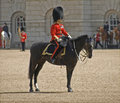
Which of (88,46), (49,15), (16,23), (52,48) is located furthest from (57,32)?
(16,23)

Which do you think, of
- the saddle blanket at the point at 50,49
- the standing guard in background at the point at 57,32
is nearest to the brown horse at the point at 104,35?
the standing guard in background at the point at 57,32

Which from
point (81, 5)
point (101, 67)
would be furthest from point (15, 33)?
point (101, 67)

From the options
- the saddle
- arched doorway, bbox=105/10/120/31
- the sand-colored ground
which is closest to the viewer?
the sand-colored ground

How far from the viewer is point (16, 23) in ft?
136

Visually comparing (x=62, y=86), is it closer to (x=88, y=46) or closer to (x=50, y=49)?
(x=50, y=49)

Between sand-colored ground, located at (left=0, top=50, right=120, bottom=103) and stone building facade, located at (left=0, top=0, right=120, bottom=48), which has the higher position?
stone building facade, located at (left=0, top=0, right=120, bottom=48)

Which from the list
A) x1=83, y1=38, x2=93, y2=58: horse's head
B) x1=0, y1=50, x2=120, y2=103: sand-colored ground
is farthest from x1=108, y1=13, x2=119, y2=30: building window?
x1=83, y1=38, x2=93, y2=58: horse's head

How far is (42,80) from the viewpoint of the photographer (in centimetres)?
1509

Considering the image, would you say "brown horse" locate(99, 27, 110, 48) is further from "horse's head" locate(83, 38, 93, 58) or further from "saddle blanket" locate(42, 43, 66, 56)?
"horse's head" locate(83, 38, 93, 58)

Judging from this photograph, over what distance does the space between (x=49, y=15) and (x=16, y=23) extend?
126 inches

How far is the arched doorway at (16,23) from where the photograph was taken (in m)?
41.0

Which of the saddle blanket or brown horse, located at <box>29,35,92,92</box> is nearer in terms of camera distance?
brown horse, located at <box>29,35,92,92</box>

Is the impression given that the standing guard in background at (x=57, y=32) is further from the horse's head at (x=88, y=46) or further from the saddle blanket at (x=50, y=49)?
the horse's head at (x=88, y=46)

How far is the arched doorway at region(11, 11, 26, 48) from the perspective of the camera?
41016 mm
